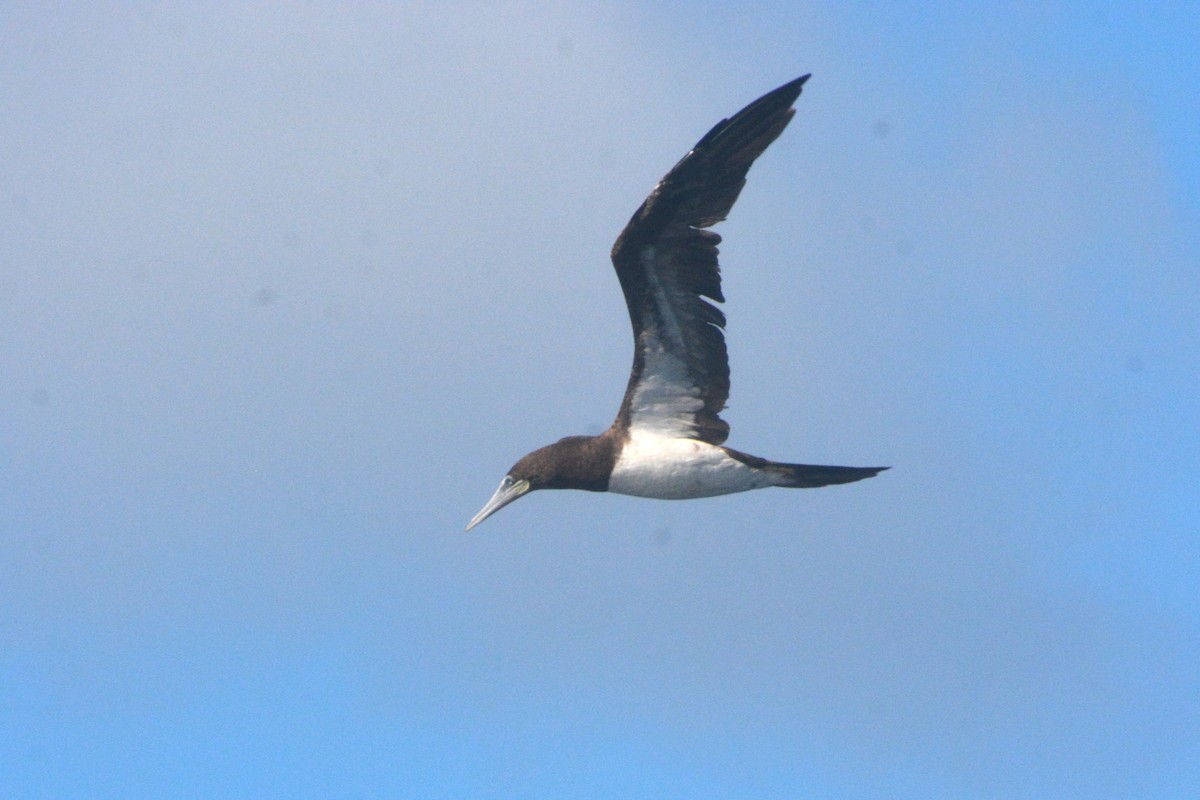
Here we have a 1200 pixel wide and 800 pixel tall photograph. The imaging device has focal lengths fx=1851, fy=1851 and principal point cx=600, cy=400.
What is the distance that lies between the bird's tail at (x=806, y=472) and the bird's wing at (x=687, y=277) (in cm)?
63

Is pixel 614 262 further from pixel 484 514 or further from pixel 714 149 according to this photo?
pixel 484 514

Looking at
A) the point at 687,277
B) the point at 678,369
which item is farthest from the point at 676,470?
the point at 687,277

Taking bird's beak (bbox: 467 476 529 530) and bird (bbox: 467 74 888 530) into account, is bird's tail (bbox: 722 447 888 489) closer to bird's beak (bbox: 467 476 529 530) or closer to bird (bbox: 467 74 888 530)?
bird (bbox: 467 74 888 530)

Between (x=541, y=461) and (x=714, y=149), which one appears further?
(x=541, y=461)

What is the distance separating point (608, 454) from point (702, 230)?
8.55 ft

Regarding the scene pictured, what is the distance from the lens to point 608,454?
18.7 m

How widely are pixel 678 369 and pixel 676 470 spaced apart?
1.02 metres

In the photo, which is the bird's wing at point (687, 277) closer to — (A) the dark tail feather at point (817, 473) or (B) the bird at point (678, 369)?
(B) the bird at point (678, 369)

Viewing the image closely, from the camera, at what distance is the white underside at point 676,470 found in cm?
1834

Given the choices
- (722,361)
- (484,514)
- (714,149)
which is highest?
(714,149)

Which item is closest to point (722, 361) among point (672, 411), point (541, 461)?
point (672, 411)

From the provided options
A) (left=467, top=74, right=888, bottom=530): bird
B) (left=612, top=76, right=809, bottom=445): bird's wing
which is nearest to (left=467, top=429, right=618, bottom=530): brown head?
(left=467, top=74, right=888, bottom=530): bird

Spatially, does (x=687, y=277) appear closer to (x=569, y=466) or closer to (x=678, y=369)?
(x=678, y=369)

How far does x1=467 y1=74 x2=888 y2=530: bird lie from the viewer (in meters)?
17.2
